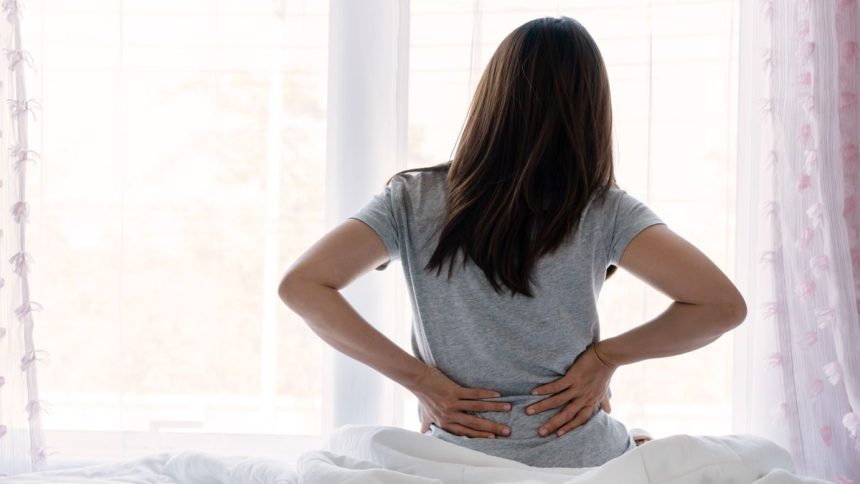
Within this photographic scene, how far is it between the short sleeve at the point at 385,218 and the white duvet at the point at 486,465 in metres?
0.33

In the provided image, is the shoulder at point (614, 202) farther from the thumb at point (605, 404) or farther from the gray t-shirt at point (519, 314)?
the thumb at point (605, 404)

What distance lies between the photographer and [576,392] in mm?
1490

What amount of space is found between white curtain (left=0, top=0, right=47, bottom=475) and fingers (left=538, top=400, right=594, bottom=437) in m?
1.16

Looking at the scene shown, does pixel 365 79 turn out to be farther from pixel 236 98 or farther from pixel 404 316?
pixel 404 316

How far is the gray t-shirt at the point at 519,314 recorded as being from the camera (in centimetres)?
146

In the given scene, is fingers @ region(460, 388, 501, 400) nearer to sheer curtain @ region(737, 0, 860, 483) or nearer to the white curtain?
sheer curtain @ region(737, 0, 860, 483)

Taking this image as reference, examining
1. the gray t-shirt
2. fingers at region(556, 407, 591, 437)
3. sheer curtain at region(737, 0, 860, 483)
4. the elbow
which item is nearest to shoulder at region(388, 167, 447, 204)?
the gray t-shirt

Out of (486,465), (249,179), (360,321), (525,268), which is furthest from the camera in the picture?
(249,179)

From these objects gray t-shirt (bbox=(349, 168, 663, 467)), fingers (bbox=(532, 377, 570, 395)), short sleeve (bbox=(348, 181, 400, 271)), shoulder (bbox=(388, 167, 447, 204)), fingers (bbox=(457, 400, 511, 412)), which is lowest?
fingers (bbox=(457, 400, 511, 412))

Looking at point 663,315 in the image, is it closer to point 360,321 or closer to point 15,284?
point 360,321

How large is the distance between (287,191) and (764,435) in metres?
1.25

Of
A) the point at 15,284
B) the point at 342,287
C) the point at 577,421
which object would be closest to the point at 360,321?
the point at 342,287

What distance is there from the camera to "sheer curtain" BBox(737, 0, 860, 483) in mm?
1881

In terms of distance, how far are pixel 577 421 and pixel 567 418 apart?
0.03m
